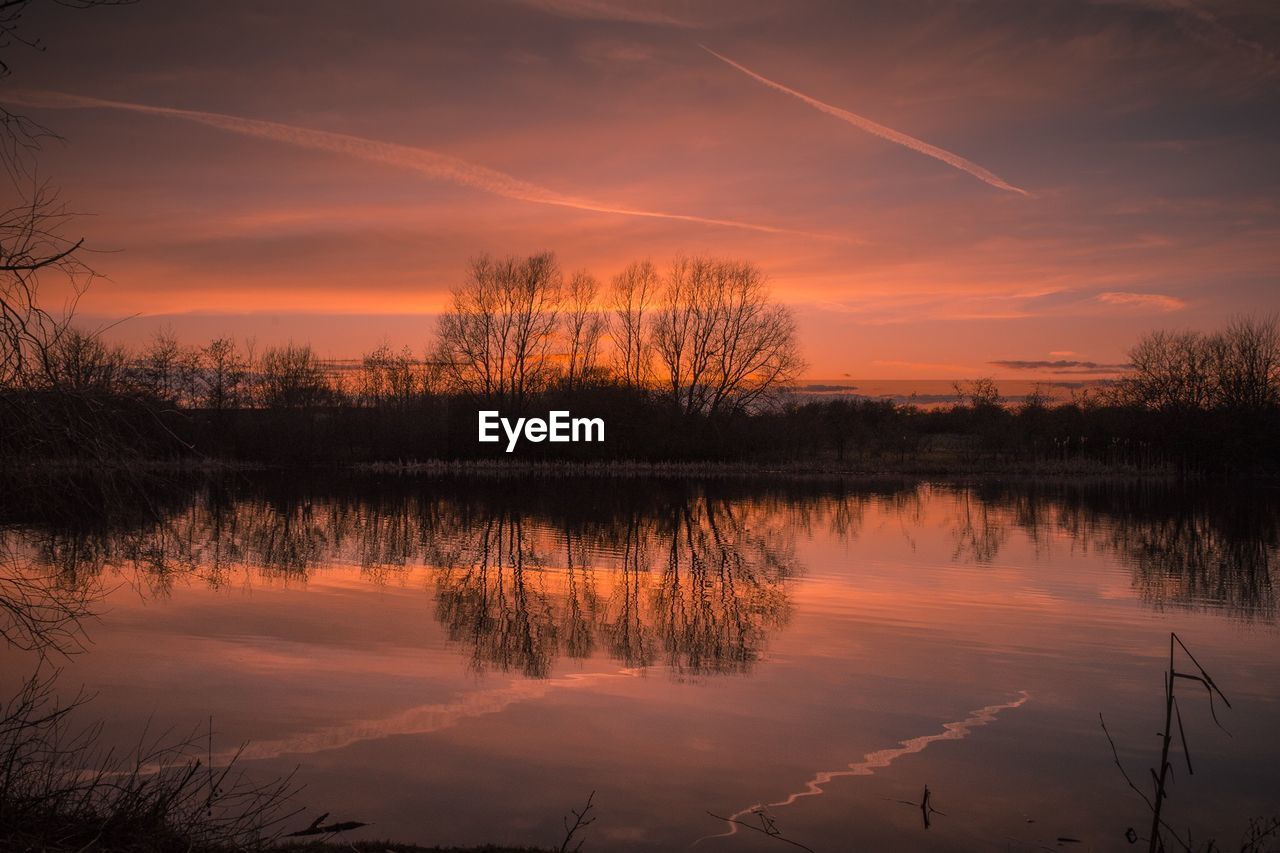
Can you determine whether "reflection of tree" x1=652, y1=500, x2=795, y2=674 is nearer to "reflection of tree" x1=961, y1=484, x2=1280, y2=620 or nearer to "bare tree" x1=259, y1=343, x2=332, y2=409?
"reflection of tree" x1=961, y1=484, x2=1280, y2=620

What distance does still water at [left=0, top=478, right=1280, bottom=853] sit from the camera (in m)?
5.54

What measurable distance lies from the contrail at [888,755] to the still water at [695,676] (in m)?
0.03

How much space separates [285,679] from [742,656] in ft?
14.3

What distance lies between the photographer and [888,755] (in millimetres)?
6367

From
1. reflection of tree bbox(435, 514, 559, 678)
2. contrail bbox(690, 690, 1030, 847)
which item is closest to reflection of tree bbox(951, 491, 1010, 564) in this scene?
reflection of tree bbox(435, 514, 559, 678)

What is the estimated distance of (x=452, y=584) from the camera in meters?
13.4

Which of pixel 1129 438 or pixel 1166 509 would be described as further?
pixel 1129 438

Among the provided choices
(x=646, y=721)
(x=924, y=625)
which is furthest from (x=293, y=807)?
(x=924, y=625)

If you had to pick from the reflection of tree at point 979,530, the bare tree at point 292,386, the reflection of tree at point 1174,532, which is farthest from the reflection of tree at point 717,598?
the bare tree at point 292,386

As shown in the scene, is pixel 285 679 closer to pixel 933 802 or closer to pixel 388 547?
pixel 933 802

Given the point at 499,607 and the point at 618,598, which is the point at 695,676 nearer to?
the point at 618,598

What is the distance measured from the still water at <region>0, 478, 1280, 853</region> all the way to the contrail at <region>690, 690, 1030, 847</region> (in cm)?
3

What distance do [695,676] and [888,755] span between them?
2349 millimetres

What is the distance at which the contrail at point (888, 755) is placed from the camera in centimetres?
552
